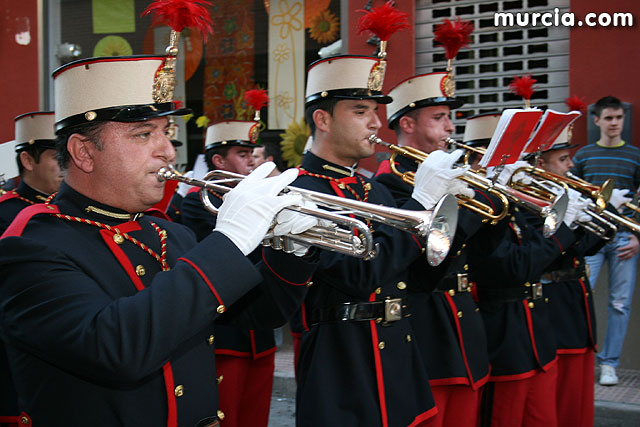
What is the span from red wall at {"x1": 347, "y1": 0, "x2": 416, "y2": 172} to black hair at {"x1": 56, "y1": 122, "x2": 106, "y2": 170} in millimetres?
4849

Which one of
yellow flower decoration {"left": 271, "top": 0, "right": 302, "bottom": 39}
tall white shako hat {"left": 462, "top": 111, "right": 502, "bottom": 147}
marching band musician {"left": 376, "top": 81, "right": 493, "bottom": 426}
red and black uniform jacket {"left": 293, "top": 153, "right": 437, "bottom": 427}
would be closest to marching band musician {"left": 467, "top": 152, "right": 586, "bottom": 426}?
marching band musician {"left": 376, "top": 81, "right": 493, "bottom": 426}

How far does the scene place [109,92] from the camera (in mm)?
2018

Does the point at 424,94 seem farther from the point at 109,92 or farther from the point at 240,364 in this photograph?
the point at 109,92

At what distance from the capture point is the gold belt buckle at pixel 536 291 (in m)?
4.21

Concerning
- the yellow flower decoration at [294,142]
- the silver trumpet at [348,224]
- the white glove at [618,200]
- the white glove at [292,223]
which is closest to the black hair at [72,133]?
the silver trumpet at [348,224]

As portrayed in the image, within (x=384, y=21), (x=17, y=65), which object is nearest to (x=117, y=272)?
(x=384, y=21)

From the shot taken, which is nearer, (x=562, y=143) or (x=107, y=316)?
(x=107, y=316)

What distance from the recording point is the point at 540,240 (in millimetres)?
4070

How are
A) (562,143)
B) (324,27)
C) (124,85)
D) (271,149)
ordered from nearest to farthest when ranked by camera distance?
(124,85) → (562,143) → (271,149) → (324,27)

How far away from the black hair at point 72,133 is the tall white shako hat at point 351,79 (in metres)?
1.55

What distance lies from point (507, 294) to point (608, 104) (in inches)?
105

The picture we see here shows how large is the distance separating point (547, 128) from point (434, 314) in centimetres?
109

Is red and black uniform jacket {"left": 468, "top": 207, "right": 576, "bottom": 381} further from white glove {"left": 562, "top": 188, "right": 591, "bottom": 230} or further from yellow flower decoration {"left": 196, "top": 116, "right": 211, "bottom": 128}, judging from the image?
yellow flower decoration {"left": 196, "top": 116, "right": 211, "bottom": 128}

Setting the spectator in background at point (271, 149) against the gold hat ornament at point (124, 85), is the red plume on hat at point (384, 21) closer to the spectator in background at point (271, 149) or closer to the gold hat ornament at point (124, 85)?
the gold hat ornament at point (124, 85)
